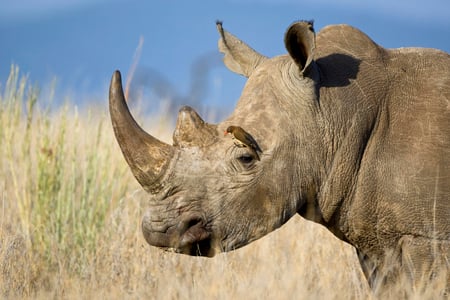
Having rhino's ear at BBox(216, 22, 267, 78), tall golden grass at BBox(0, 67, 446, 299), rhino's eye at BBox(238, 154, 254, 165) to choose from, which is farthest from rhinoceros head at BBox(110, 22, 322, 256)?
rhino's ear at BBox(216, 22, 267, 78)

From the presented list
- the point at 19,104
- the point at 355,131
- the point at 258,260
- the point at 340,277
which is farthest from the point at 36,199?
the point at 355,131

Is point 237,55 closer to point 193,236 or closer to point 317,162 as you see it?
point 317,162

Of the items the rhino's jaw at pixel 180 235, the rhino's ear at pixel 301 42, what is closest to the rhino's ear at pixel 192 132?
the rhino's jaw at pixel 180 235

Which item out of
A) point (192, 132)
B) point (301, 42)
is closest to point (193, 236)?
point (192, 132)

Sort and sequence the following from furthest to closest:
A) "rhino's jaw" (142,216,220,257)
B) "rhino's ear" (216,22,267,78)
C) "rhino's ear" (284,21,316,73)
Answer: "rhino's ear" (216,22,267,78) < "rhino's ear" (284,21,316,73) < "rhino's jaw" (142,216,220,257)

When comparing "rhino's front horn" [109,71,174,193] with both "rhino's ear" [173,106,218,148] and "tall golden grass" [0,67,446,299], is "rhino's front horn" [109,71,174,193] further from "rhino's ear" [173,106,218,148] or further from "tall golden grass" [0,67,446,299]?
"tall golden grass" [0,67,446,299]

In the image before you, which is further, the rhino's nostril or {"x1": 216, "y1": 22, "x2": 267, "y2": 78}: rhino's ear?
{"x1": 216, "y1": 22, "x2": 267, "y2": 78}: rhino's ear

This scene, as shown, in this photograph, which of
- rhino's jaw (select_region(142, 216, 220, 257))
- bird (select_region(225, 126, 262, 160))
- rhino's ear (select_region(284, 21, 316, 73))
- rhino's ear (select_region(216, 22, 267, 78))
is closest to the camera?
rhino's jaw (select_region(142, 216, 220, 257))

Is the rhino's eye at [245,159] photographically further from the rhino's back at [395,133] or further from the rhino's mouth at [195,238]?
the rhino's back at [395,133]

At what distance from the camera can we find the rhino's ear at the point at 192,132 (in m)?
A: 4.35

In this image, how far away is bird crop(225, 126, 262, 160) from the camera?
4.25 meters

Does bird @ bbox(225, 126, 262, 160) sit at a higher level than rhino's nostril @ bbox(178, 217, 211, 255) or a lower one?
higher

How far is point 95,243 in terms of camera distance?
6.40 metres

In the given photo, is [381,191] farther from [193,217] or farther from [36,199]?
[36,199]
